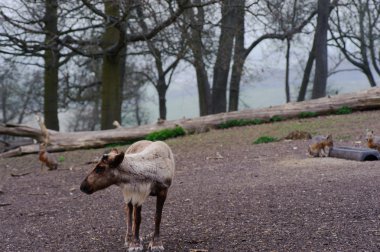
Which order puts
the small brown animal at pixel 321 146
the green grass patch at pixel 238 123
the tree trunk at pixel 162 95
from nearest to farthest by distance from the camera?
the small brown animal at pixel 321 146, the green grass patch at pixel 238 123, the tree trunk at pixel 162 95

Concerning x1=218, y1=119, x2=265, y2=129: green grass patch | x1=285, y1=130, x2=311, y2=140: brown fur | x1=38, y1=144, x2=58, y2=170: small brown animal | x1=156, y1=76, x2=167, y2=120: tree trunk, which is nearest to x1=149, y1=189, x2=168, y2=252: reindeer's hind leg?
x1=38, y1=144, x2=58, y2=170: small brown animal

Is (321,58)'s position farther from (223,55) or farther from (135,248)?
(135,248)

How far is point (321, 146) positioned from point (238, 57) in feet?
38.4

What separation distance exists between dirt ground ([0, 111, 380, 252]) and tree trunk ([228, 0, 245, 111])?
24.5 feet

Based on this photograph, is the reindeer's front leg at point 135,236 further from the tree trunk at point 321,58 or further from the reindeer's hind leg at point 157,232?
the tree trunk at point 321,58

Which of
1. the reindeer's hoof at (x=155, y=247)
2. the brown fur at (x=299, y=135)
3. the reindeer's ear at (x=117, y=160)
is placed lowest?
the reindeer's hoof at (x=155, y=247)

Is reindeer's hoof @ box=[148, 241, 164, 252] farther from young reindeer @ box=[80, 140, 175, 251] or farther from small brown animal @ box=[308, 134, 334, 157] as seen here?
small brown animal @ box=[308, 134, 334, 157]

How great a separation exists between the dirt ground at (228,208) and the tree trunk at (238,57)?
7466 mm

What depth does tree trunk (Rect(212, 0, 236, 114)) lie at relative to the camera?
59.7 feet

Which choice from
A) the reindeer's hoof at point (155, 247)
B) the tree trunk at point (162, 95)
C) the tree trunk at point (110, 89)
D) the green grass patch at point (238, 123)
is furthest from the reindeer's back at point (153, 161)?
the tree trunk at point (162, 95)

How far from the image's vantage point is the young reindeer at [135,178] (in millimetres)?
4949

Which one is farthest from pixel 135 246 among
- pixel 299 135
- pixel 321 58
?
pixel 321 58

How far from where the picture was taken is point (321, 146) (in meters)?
10.5

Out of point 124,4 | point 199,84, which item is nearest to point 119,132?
point 124,4
